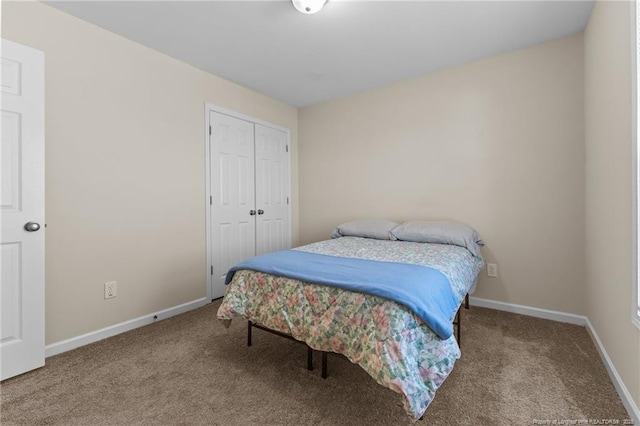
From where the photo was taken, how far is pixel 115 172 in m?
2.31

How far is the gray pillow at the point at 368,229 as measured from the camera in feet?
9.57

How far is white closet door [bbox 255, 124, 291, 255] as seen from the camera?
11.8 feet

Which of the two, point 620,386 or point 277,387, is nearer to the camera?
point 620,386

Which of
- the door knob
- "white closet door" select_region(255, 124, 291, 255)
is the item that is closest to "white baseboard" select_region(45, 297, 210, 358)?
the door knob

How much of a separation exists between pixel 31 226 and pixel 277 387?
1789mm

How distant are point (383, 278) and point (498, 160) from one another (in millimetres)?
1978

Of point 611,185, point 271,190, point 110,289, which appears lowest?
point 110,289

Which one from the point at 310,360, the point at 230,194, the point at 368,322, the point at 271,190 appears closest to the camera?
the point at 368,322

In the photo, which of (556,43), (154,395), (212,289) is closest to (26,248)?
(154,395)

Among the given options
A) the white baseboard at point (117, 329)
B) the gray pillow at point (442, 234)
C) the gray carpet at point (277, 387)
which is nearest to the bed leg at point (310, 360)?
the gray carpet at point (277, 387)

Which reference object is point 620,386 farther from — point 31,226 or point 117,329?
point 31,226

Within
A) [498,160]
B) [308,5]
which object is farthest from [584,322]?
[308,5]

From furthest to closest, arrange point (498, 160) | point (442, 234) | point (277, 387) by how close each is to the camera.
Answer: point (498, 160) < point (442, 234) < point (277, 387)

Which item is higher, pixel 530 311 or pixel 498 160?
pixel 498 160
